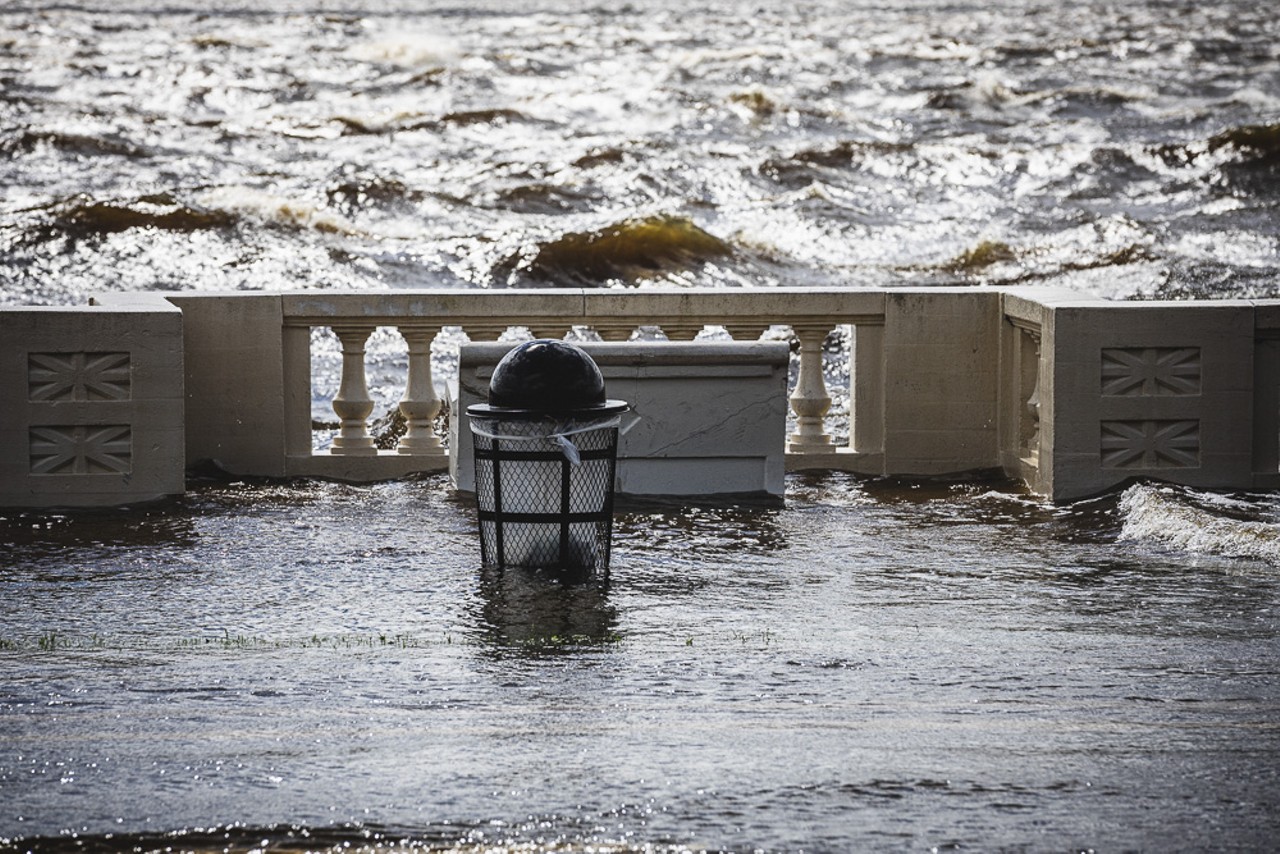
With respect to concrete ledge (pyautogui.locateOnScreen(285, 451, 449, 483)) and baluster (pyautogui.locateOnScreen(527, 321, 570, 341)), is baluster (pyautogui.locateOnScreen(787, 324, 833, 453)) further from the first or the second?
concrete ledge (pyautogui.locateOnScreen(285, 451, 449, 483))

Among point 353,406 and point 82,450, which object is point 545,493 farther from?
point 353,406

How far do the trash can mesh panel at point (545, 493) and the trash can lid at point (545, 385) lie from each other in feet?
0.22

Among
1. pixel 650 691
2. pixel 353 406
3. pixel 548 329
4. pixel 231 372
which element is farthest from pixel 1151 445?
pixel 231 372

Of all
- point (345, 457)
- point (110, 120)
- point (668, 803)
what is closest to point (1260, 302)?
point (345, 457)

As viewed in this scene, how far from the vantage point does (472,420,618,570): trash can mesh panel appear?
733cm

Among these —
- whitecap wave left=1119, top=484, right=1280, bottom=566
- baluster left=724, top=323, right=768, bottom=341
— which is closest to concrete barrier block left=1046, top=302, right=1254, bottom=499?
whitecap wave left=1119, top=484, right=1280, bottom=566

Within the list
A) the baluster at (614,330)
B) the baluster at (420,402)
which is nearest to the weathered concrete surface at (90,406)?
the baluster at (420,402)

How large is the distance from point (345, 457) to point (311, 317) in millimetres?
788

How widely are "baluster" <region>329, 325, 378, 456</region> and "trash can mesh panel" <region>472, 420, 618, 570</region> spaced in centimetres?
330

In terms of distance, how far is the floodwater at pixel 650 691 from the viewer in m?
4.70

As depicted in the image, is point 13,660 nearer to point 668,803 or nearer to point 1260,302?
point 668,803

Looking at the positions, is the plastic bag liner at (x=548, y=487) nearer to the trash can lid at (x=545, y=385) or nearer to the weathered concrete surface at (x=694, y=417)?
the trash can lid at (x=545, y=385)

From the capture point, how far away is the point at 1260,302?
952 cm

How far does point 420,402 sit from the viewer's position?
35.4 feet
